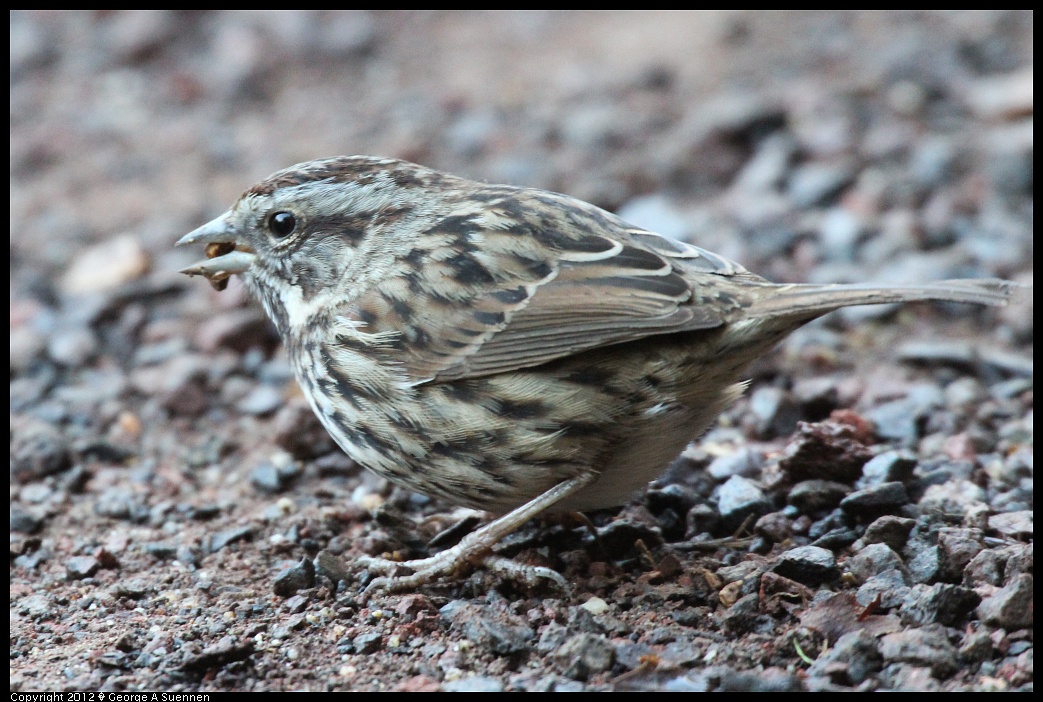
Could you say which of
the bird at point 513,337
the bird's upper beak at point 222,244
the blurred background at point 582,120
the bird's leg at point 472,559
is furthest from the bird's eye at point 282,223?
the blurred background at point 582,120

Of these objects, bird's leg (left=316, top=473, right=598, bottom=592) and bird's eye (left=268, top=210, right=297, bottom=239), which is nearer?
bird's leg (left=316, top=473, right=598, bottom=592)

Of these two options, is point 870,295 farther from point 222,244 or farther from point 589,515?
point 222,244

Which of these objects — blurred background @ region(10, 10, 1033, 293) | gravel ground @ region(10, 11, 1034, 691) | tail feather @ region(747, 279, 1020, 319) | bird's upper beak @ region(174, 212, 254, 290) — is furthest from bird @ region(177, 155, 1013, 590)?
blurred background @ region(10, 10, 1033, 293)

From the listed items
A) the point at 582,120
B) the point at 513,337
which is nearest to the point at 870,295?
the point at 513,337

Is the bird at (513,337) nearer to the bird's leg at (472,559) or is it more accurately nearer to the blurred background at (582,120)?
the bird's leg at (472,559)

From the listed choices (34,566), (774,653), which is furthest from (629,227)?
(34,566)

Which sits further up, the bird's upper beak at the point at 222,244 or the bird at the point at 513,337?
the bird's upper beak at the point at 222,244

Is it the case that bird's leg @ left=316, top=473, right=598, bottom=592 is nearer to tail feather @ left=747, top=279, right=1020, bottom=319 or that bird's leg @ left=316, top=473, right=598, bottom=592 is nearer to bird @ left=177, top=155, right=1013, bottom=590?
bird @ left=177, top=155, right=1013, bottom=590
